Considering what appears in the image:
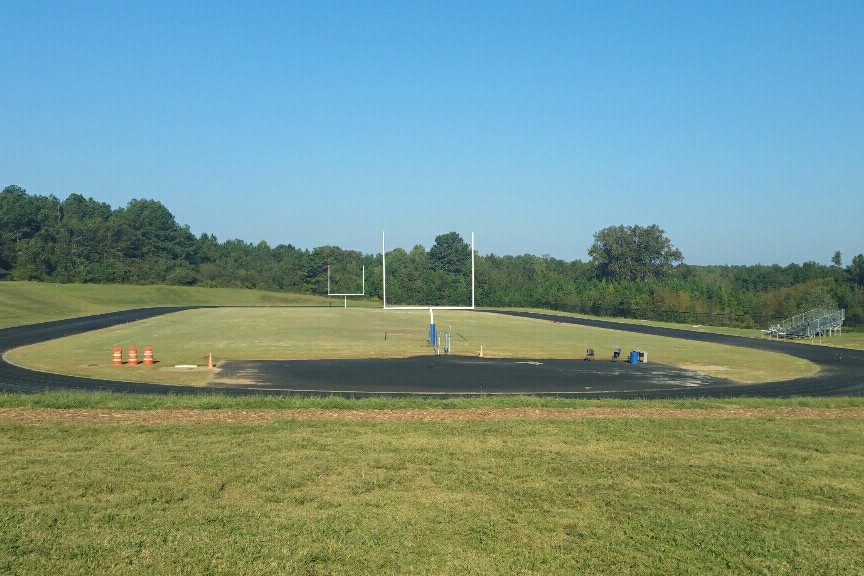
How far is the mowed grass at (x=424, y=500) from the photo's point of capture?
39.4ft

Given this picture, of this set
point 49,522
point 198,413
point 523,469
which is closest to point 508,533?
point 523,469

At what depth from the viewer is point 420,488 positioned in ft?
52.9

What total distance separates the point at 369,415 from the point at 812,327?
6365 centimetres

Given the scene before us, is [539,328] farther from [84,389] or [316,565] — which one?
[316,565]

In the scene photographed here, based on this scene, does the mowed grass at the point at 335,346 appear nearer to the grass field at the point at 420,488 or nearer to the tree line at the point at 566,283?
the grass field at the point at 420,488

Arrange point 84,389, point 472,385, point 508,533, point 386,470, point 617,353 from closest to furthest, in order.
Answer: point 508,533
point 386,470
point 84,389
point 472,385
point 617,353

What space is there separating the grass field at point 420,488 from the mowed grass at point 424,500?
0.05 metres

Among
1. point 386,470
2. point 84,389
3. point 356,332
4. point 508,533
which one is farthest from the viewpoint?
point 356,332

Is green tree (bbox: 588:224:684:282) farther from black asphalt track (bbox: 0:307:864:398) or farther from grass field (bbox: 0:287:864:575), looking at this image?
grass field (bbox: 0:287:864:575)

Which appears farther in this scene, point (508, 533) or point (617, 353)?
point (617, 353)

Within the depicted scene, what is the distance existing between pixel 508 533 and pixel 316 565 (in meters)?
3.36

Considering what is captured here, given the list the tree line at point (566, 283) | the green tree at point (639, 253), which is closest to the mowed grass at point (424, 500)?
the tree line at point (566, 283)

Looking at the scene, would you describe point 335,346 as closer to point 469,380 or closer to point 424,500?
point 469,380

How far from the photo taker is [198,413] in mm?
25641
